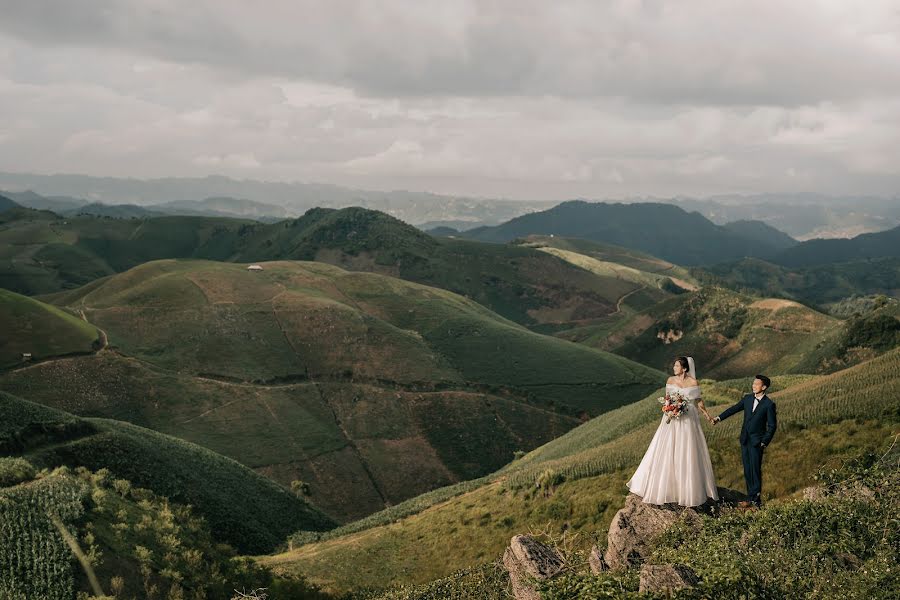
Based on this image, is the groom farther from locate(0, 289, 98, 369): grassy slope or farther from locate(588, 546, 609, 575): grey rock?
locate(0, 289, 98, 369): grassy slope

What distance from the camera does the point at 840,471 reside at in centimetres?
1838

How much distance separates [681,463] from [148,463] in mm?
50430

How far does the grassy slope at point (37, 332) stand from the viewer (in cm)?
9450

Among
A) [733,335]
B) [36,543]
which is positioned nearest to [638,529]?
[36,543]

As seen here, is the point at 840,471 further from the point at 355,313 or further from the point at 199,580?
the point at 355,313

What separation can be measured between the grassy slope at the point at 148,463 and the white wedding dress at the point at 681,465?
4324 cm

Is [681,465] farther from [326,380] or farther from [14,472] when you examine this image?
[326,380]

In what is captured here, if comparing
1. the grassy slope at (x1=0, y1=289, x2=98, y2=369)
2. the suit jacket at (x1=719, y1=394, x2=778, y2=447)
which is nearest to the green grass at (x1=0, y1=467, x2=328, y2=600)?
the suit jacket at (x1=719, y1=394, x2=778, y2=447)

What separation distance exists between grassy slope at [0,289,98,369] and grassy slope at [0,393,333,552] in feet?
158

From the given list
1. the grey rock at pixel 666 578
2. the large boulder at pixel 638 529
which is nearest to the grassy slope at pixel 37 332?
the large boulder at pixel 638 529

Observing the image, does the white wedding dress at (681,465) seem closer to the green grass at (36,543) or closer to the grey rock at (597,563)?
the grey rock at (597,563)

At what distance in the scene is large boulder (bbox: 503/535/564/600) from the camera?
16281mm

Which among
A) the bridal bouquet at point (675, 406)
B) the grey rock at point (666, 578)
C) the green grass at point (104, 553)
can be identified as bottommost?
the green grass at point (104, 553)

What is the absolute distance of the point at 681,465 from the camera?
679 inches
